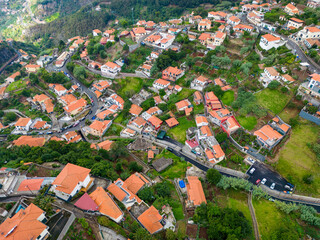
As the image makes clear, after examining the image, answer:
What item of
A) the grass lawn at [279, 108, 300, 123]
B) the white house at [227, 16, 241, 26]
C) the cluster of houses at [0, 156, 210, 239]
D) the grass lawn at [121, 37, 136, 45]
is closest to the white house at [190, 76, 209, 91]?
the grass lawn at [279, 108, 300, 123]

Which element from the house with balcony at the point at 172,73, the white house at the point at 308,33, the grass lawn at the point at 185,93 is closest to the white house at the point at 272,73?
the white house at the point at 308,33

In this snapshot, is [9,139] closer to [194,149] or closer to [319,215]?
[194,149]

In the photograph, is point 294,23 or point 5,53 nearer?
point 294,23

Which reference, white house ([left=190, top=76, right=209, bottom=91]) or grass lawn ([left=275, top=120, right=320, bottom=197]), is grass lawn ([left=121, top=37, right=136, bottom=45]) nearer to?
white house ([left=190, top=76, right=209, bottom=91])

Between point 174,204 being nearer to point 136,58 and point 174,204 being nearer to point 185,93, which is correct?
point 185,93

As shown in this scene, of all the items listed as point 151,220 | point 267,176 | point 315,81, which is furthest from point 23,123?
point 315,81

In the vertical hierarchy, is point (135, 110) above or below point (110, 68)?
below
